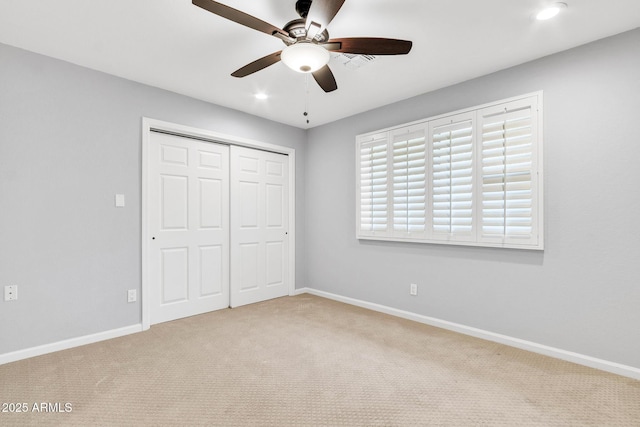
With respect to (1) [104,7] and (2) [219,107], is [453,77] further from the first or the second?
(1) [104,7]

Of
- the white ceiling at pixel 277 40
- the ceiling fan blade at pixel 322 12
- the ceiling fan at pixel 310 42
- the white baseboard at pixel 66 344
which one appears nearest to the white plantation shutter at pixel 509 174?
the white ceiling at pixel 277 40

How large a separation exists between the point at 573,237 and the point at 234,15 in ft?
9.51

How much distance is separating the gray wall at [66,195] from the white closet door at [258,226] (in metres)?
1.13

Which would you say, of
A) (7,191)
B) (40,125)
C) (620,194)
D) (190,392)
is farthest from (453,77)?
(7,191)

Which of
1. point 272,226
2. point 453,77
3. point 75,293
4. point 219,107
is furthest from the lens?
point 272,226

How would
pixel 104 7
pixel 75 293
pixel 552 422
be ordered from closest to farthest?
pixel 552 422, pixel 104 7, pixel 75 293

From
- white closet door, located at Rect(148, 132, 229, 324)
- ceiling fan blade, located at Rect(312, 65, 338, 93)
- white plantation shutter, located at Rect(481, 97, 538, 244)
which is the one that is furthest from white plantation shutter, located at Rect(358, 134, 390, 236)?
white closet door, located at Rect(148, 132, 229, 324)

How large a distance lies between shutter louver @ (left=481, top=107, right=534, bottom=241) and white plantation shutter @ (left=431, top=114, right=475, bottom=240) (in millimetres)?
142

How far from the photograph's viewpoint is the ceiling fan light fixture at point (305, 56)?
186 cm

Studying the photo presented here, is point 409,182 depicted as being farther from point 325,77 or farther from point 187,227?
point 187,227

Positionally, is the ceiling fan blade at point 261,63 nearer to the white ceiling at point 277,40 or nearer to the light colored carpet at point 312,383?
the white ceiling at point 277,40

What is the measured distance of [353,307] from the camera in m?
4.06

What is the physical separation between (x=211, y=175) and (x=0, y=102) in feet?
6.09

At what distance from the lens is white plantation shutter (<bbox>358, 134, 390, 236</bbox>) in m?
3.80
